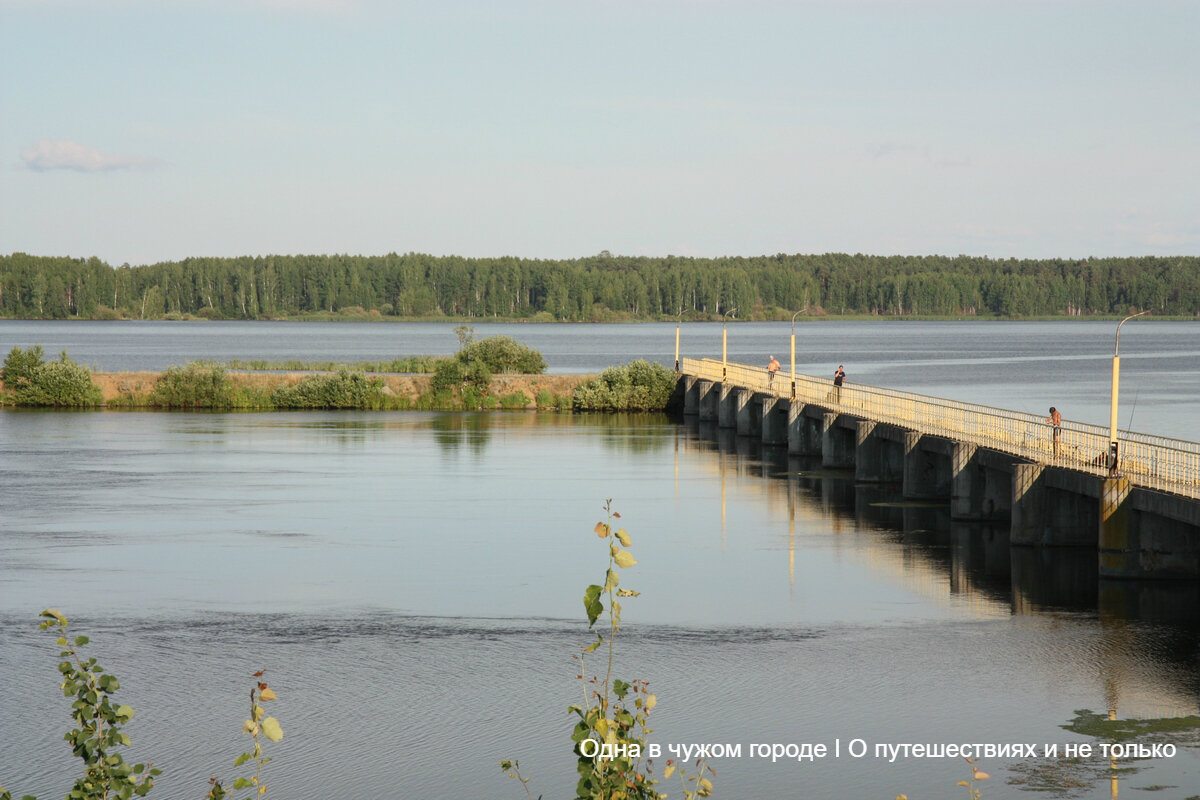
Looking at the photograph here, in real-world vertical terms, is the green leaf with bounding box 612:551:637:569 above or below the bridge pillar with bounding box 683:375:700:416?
above

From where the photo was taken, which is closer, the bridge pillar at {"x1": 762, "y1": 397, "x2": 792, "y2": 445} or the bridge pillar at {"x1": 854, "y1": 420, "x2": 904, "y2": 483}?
the bridge pillar at {"x1": 854, "y1": 420, "x2": 904, "y2": 483}

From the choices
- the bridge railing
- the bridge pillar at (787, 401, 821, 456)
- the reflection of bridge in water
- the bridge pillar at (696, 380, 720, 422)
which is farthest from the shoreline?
the reflection of bridge in water

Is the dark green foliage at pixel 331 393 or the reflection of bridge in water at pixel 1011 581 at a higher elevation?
the dark green foliage at pixel 331 393

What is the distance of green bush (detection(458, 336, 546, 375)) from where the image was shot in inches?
2971

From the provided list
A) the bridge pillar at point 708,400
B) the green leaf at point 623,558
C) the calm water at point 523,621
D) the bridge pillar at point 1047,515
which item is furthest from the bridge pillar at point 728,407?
the green leaf at point 623,558

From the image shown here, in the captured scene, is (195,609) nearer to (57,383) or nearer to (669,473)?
(669,473)

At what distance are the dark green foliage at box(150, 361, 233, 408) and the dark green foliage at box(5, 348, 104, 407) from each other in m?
3.40

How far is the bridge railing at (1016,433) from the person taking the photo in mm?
26828

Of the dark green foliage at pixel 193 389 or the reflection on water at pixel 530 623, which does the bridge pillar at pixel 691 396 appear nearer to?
the dark green foliage at pixel 193 389

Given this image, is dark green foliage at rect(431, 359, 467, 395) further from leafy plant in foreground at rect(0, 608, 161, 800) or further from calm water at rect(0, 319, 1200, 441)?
leafy plant in foreground at rect(0, 608, 161, 800)

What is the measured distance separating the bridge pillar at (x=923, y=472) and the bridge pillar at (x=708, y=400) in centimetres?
2641

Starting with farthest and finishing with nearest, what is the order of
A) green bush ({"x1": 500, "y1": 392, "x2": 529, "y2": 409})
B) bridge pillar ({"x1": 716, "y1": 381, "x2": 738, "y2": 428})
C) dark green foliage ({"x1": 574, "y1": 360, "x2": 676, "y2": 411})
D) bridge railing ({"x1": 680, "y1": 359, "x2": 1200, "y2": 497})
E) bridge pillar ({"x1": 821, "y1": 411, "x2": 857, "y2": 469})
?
green bush ({"x1": 500, "y1": 392, "x2": 529, "y2": 409})
dark green foliage ({"x1": 574, "y1": 360, "x2": 676, "y2": 411})
bridge pillar ({"x1": 716, "y1": 381, "x2": 738, "y2": 428})
bridge pillar ({"x1": 821, "y1": 411, "x2": 857, "y2": 469})
bridge railing ({"x1": 680, "y1": 359, "x2": 1200, "y2": 497})

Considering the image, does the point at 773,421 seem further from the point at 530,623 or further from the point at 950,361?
the point at 950,361

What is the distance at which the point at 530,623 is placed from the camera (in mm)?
24344
